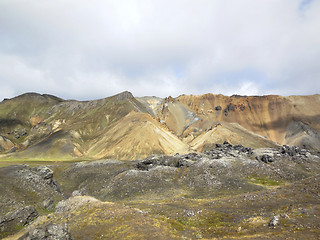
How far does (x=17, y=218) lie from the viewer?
38750mm

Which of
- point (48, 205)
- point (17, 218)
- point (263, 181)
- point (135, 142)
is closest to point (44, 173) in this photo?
point (48, 205)

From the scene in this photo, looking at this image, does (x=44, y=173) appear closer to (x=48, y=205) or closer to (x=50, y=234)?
(x=48, y=205)

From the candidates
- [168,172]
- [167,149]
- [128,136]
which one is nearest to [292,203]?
[168,172]

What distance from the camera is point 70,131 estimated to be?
182500 mm

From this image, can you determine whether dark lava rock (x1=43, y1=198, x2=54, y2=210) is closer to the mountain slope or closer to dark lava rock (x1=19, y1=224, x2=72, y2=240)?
dark lava rock (x1=19, y1=224, x2=72, y2=240)

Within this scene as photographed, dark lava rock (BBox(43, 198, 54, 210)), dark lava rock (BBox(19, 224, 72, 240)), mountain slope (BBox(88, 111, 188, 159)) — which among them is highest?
mountain slope (BBox(88, 111, 188, 159))

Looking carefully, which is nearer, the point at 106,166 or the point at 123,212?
the point at 123,212

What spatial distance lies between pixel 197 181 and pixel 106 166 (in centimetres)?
4562

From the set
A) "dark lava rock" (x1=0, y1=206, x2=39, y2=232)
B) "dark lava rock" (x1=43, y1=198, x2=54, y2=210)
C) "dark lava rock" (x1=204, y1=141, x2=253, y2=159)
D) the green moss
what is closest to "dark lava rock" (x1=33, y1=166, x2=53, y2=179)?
"dark lava rock" (x1=43, y1=198, x2=54, y2=210)

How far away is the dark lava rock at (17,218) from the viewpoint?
36709 millimetres

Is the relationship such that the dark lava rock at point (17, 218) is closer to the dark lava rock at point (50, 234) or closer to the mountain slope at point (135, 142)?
the dark lava rock at point (50, 234)

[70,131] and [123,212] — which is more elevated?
[70,131]

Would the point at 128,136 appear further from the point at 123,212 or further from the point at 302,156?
the point at 123,212

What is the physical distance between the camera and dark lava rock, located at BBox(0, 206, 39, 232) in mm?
36709
